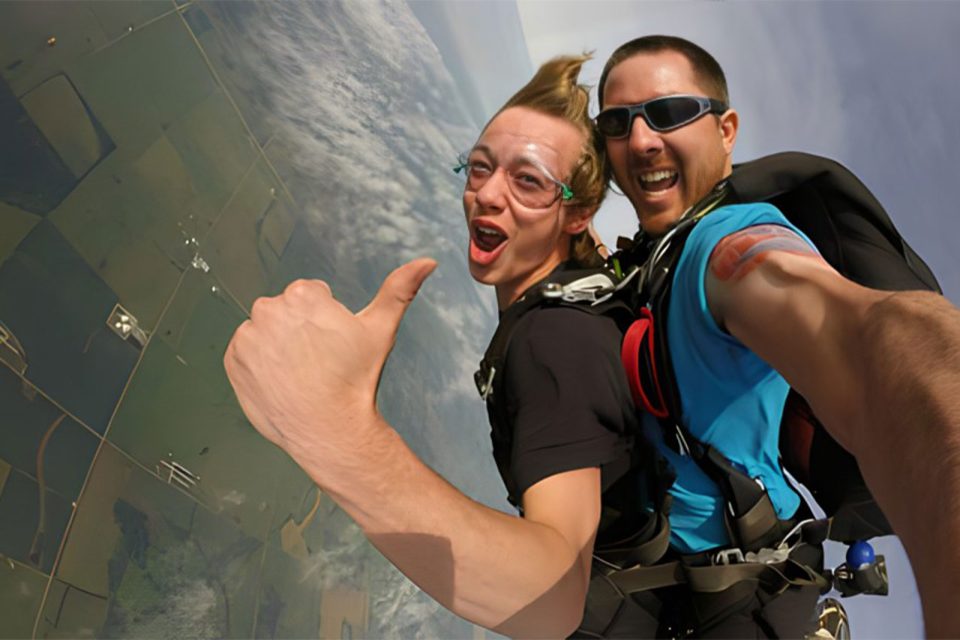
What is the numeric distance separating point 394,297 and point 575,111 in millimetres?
1325

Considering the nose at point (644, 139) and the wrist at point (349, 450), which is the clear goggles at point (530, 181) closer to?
the nose at point (644, 139)

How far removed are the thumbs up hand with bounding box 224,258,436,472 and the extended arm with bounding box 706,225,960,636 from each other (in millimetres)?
561

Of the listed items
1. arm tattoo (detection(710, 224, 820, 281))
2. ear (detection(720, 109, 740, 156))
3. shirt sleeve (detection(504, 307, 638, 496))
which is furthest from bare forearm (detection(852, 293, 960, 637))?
ear (detection(720, 109, 740, 156))

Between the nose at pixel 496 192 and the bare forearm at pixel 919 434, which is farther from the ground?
the nose at pixel 496 192

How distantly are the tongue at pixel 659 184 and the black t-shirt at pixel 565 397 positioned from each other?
662 millimetres

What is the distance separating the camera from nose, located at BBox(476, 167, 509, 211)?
187 centimetres

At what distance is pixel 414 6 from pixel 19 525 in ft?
98.5

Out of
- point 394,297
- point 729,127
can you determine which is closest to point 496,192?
point 729,127

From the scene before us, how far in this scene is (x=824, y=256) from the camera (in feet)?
4.92

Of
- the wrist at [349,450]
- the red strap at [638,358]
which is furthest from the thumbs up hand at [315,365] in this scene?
the red strap at [638,358]

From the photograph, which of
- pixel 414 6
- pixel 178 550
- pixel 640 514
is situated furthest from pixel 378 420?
pixel 414 6

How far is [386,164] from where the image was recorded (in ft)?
84.6

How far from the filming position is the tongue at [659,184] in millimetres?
1944

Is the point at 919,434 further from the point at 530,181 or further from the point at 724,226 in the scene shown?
the point at 530,181
